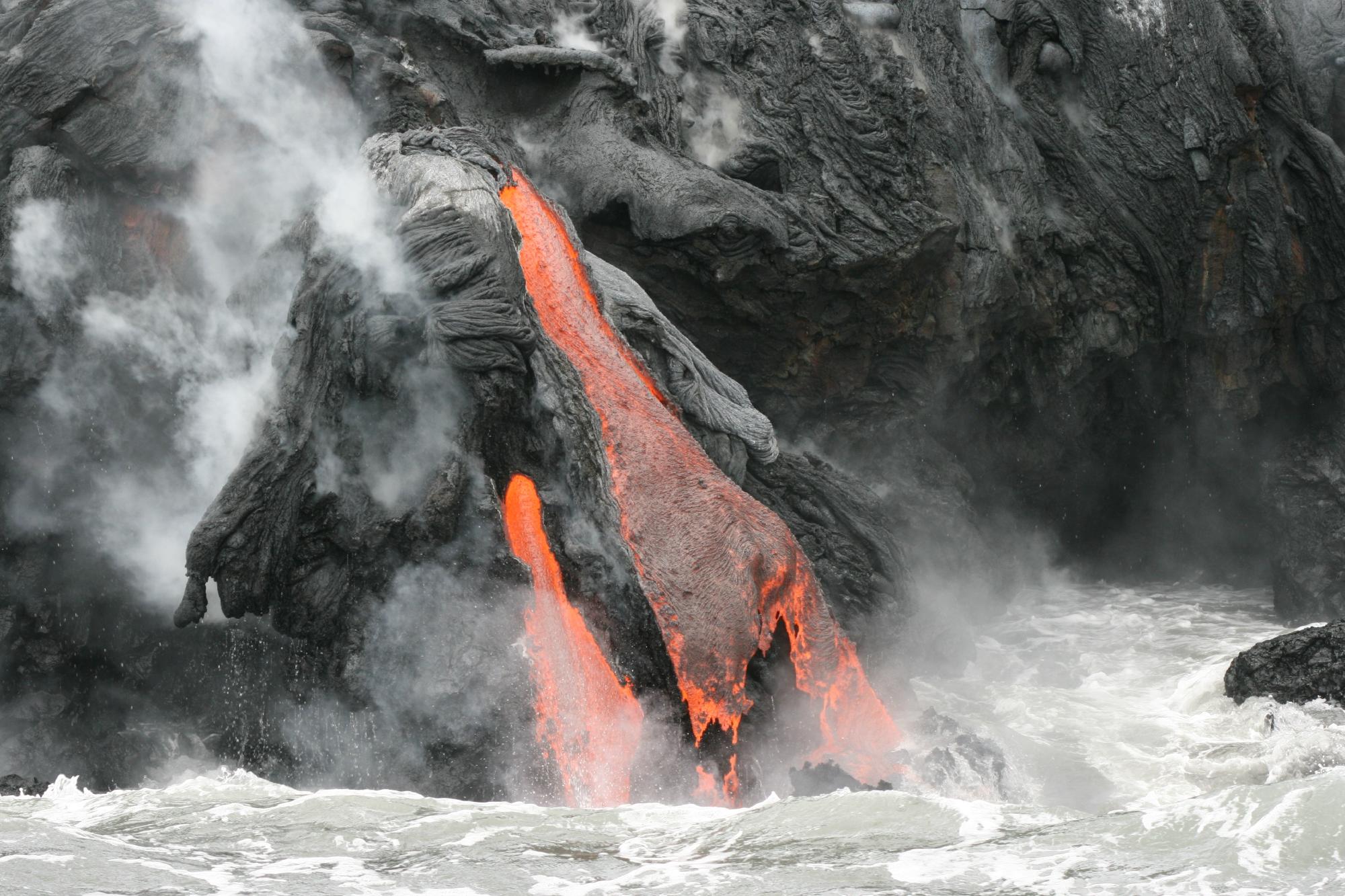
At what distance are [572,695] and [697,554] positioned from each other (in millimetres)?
915

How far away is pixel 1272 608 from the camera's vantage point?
39.3 ft

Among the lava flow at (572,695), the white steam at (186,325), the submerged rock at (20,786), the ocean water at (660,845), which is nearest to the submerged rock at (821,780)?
the lava flow at (572,695)

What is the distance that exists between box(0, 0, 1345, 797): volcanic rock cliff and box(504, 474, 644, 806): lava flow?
7cm

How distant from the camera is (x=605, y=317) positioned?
806 cm

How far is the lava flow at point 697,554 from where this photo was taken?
7234 millimetres

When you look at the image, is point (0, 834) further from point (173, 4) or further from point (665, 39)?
point (665, 39)

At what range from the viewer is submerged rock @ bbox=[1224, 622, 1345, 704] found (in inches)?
351

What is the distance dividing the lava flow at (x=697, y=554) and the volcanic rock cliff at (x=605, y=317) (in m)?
0.08

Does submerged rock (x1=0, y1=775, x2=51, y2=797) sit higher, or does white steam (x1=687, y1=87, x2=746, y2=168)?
white steam (x1=687, y1=87, x2=746, y2=168)

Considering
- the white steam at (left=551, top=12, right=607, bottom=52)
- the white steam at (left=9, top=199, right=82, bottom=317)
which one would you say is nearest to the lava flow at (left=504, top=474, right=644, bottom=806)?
the white steam at (left=9, top=199, right=82, bottom=317)

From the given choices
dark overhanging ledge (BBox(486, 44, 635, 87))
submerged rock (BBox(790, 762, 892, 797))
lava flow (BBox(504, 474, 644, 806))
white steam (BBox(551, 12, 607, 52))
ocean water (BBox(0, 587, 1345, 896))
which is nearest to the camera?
ocean water (BBox(0, 587, 1345, 896))

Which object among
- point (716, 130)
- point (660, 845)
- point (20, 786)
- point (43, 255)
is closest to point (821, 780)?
point (660, 845)

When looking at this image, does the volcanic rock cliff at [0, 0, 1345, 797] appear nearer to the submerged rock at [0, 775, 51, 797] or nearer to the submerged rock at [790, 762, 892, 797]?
the submerged rock at [790, 762, 892, 797]

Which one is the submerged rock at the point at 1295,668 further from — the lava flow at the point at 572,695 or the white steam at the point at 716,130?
A: the white steam at the point at 716,130
